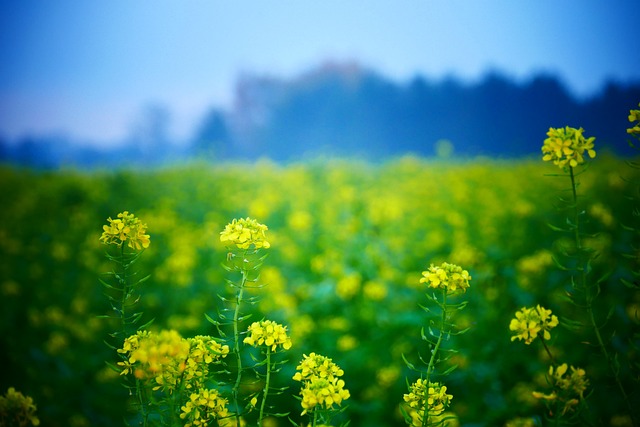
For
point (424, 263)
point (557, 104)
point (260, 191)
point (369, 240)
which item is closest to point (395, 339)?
point (369, 240)

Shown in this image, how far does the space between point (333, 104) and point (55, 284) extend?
46.8 ft

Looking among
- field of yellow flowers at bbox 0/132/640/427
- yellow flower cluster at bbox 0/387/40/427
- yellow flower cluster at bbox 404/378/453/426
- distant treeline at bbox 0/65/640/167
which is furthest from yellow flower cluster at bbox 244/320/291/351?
distant treeline at bbox 0/65/640/167

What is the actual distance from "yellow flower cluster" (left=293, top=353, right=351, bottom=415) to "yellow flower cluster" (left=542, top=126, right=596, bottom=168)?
828mm

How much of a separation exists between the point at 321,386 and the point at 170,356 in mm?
357

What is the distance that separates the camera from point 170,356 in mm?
1016

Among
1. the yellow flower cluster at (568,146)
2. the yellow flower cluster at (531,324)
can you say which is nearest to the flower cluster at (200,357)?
the yellow flower cluster at (531,324)

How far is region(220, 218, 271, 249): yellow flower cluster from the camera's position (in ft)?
3.95

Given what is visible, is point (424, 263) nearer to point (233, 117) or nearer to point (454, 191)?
point (454, 191)

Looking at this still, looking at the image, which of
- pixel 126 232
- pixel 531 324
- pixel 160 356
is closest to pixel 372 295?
pixel 531 324

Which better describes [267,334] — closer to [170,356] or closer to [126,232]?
[170,356]

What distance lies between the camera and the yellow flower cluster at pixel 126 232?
1176mm

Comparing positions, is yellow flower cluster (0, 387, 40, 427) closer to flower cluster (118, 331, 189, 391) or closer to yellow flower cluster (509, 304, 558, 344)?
flower cluster (118, 331, 189, 391)

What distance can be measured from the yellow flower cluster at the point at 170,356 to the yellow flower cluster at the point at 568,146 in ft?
3.46

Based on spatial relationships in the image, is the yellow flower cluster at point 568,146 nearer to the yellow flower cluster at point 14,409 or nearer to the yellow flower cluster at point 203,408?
the yellow flower cluster at point 203,408
